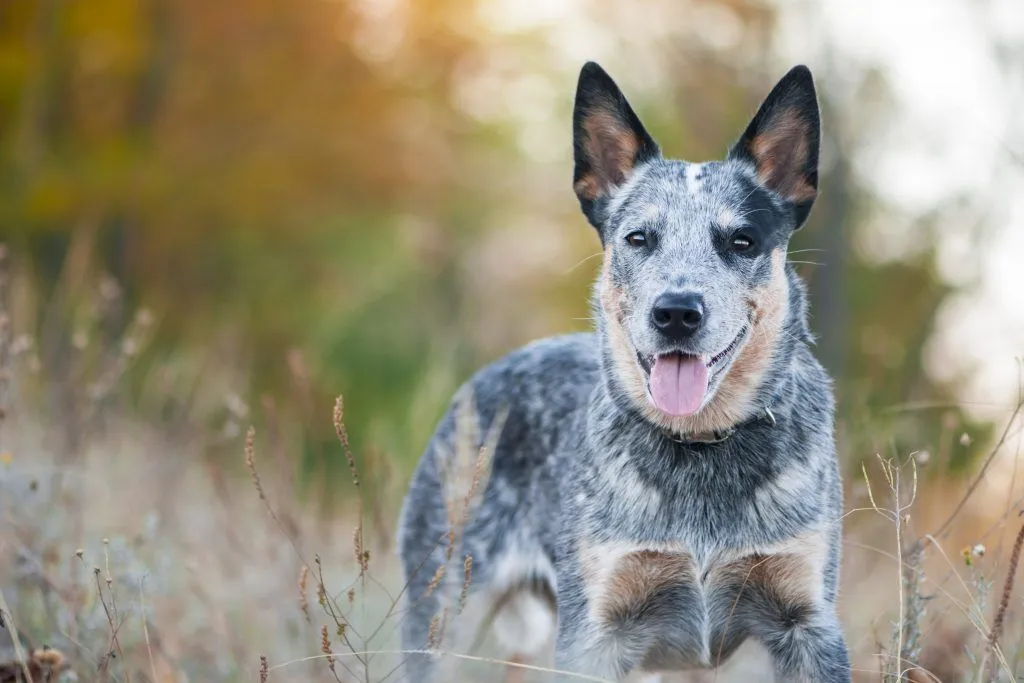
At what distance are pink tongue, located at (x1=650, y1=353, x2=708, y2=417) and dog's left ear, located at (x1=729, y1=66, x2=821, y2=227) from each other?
843mm

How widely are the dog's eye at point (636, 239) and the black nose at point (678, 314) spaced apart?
426 mm

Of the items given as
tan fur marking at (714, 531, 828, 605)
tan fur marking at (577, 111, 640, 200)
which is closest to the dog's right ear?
tan fur marking at (577, 111, 640, 200)

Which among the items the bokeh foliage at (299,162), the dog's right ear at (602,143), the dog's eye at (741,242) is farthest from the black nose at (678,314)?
the bokeh foliage at (299,162)

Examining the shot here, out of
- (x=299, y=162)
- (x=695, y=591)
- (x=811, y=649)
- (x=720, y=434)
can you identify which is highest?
(x=299, y=162)

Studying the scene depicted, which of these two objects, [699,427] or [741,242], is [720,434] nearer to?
[699,427]

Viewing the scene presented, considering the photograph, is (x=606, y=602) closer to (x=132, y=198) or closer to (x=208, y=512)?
(x=208, y=512)

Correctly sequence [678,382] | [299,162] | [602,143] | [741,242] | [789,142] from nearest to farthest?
[678,382] → [741,242] → [789,142] → [602,143] → [299,162]

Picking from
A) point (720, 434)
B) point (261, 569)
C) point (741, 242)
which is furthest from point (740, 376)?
point (261, 569)

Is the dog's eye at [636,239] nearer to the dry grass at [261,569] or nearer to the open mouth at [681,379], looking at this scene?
the open mouth at [681,379]

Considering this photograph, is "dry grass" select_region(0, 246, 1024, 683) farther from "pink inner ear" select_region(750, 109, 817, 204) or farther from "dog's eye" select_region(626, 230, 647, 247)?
"pink inner ear" select_region(750, 109, 817, 204)

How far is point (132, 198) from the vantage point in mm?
12586

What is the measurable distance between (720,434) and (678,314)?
1.71ft

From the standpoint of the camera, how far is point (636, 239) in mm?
3469

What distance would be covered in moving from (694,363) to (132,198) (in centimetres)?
1092
